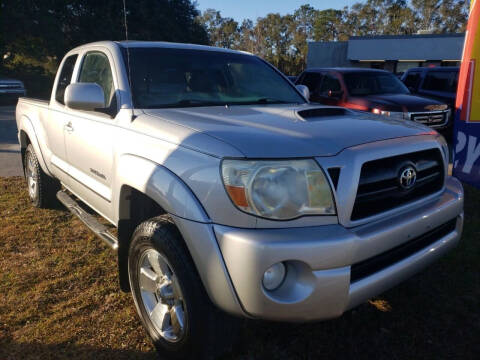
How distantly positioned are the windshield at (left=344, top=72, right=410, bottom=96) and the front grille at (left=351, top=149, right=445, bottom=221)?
644 centimetres

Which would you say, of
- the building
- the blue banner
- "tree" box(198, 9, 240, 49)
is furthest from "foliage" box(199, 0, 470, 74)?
the blue banner

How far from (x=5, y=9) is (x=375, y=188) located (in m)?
27.7

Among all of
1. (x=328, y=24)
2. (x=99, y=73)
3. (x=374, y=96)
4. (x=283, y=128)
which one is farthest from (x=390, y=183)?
(x=328, y=24)

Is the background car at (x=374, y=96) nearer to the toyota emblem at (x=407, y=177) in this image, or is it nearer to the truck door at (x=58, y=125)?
the truck door at (x=58, y=125)

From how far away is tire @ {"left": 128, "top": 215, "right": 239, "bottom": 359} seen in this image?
79.1 inches

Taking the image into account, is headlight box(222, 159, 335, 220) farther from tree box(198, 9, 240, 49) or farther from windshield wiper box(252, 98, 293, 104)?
tree box(198, 9, 240, 49)

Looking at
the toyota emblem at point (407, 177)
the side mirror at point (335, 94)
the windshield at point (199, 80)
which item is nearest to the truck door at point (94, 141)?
the windshield at point (199, 80)

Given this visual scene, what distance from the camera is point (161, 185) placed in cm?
208

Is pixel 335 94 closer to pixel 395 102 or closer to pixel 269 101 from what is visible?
pixel 395 102

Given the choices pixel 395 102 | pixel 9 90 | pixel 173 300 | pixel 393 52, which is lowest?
pixel 9 90

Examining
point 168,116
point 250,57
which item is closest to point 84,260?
point 168,116

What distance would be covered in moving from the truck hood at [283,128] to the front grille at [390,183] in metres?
0.14

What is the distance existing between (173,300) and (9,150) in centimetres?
826

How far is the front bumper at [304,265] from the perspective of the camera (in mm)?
1736
